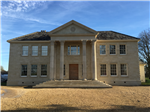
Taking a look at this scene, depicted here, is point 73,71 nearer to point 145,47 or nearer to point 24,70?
point 24,70

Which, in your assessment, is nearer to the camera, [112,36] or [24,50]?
[24,50]

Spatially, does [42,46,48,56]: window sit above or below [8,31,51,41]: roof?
below

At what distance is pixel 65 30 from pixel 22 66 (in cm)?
1027

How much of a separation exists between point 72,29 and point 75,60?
17.8 feet

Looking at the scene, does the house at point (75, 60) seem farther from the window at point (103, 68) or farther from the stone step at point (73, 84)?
the stone step at point (73, 84)

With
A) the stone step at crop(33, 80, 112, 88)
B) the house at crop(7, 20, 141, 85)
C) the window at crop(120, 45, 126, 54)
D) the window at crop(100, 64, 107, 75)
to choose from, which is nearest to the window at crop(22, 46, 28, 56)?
the house at crop(7, 20, 141, 85)

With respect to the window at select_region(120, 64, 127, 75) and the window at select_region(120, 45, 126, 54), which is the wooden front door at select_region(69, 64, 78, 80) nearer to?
the window at select_region(120, 64, 127, 75)

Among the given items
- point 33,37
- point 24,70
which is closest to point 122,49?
point 33,37

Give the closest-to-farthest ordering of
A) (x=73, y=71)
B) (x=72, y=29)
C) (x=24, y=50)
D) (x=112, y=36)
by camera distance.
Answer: (x=72, y=29) → (x=73, y=71) → (x=24, y=50) → (x=112, y=36)

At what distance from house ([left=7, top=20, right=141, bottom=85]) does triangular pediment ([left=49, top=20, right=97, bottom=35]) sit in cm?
171

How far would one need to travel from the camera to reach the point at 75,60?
21.8m

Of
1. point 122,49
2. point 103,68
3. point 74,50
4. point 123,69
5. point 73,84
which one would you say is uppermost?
point 122,49

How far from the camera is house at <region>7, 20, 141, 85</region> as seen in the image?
21203mm

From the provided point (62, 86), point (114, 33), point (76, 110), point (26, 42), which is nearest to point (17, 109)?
point (76, 110)
